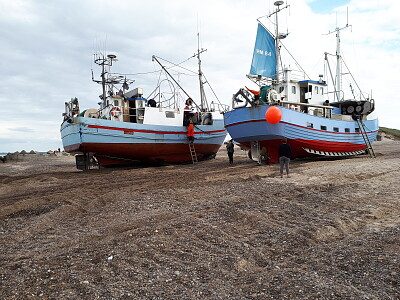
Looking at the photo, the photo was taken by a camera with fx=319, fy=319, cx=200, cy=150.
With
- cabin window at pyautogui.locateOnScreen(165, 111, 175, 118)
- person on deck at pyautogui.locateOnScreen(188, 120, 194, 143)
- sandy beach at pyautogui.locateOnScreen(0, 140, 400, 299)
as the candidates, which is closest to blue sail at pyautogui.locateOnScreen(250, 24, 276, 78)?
person on deck at pyautogui.locateOnScreen(188, 120, 194, 143)

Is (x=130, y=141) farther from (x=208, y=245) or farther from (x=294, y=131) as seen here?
(x=208, y=245)

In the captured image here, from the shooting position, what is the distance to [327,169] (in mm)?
12633

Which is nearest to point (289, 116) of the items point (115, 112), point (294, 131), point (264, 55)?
point (294, 131)

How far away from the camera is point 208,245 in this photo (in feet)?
16.1

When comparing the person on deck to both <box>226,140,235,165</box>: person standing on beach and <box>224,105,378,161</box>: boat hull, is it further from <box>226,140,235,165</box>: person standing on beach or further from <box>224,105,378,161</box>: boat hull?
<box>224,105,378,161</box>: boat hull

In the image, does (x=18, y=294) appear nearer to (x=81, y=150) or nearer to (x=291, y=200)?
(x=291, y=200)

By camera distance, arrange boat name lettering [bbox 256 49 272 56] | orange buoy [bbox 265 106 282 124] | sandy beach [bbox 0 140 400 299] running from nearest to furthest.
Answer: sandy beach [bbox 0 140 400 299] → orange buoy [bbox 265 106 282 124] → boat name lettering [bbox 256 49 272 56]

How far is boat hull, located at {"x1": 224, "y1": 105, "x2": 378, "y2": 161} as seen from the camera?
1612cm

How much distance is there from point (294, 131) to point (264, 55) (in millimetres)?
5862

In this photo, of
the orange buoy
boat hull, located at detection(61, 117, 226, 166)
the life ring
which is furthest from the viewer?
the life ring

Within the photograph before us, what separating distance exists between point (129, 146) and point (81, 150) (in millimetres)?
2556

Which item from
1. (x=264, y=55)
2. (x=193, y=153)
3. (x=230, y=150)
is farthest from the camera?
(x=193, y=153)

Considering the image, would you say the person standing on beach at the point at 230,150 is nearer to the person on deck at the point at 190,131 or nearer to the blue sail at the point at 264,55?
the person on deck at the point at 190,131

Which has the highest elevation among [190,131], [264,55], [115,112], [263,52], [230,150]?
[263,52]
